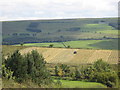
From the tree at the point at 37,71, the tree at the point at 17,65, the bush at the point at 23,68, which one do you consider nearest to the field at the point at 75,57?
the tree at the point at 37,71

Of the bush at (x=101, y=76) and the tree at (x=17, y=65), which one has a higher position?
the tree at (x=17, y=65)

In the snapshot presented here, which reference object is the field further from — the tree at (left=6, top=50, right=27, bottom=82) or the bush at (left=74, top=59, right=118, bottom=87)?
the tree at (left=6, top=50, right=27, bottom=82)

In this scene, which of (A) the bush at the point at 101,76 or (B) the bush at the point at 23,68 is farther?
(A) the bush at the point at 101,76

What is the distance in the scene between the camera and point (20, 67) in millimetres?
31578

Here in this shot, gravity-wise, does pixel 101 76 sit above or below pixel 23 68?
below

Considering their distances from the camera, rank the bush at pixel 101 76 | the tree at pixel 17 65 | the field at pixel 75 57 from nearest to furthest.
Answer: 1. the tree at pixel 17 65
2. the bush at pixel 101 76
3. the field at pixel 75 57

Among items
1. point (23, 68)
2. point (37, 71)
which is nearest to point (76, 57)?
point (37, 71)

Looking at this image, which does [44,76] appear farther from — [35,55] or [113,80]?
[113,80]

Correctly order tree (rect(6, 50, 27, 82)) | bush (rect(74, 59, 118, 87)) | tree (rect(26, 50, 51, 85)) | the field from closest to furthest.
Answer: tree (rect(6, 50, 27, 82))
tree (rect(26, 50, 51, 85))
bush (rect(74, 59, 118, 87))
the field

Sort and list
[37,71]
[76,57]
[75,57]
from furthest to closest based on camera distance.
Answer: [75,57] → [76,57] → [37,71]

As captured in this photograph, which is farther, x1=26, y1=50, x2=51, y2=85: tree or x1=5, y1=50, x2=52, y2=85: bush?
x1=26, y1=50, x2=51, y2=85: tree

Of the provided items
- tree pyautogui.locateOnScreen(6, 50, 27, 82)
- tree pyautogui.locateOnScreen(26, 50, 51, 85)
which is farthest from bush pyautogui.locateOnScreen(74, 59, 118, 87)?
tree pyautogui.locateOnScreen(6, 50, 27, 82)

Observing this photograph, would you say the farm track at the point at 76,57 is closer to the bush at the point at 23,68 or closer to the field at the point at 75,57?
the field at the point at 75,57

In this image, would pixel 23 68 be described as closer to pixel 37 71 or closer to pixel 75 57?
pixel 37 71
